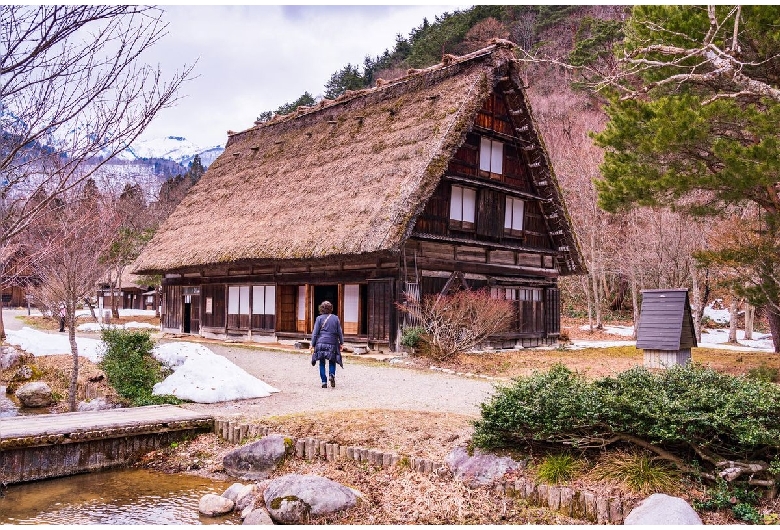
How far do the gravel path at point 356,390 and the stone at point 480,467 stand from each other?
1.02m

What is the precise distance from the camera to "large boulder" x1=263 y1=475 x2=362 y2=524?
242 inches

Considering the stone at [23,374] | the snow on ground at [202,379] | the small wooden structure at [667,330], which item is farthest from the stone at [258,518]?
the stone at [23,374]

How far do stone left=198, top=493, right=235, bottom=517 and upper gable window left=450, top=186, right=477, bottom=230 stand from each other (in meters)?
14.1

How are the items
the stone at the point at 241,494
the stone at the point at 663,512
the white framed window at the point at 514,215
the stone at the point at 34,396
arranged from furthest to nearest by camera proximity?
1. the white framed window at the point at 514,215
2. the stone at the point at 34,396
3. the stone at the point at 241,494
4. the stone at the point at 663,512

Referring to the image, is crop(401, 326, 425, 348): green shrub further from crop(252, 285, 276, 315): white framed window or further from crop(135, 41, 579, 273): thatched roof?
crop(252, 285, 276, 315): white framed window

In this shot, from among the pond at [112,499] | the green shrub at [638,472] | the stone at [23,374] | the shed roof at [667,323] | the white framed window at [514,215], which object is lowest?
the pond at [112,499]

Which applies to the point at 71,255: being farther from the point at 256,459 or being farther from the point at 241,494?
the point at 241,494

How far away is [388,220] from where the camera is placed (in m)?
17.1

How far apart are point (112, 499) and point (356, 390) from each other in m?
5.54

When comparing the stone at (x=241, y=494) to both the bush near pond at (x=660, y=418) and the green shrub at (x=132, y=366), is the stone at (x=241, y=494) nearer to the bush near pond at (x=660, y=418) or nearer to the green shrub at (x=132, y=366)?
the bush near pond at (x=660, y=418)

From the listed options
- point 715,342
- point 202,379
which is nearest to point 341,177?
point 202,379

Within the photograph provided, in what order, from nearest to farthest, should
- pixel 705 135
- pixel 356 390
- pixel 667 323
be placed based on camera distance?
pixel 356 390, pixel 705 135, pixel 667 323

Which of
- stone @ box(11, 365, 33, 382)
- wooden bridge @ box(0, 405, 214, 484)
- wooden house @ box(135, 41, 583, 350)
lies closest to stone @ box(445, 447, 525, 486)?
wooden bridge @ box(0, 405, 214, 484)

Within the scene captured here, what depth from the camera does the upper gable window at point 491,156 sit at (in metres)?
20.8
